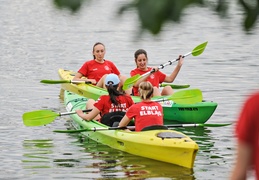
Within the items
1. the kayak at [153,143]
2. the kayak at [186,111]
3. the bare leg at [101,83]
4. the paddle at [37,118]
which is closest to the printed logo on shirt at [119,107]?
the kayak at [153,143]

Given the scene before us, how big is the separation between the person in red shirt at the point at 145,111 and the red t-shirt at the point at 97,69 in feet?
14.7

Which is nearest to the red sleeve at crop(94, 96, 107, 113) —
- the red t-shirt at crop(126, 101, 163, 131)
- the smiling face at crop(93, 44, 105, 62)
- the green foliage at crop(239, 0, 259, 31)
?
the red t-shirt at crop(126, 101, 163, 131)

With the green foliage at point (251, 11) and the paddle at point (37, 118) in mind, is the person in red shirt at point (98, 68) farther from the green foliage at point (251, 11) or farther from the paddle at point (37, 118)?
the green foliage at point (251, 11)

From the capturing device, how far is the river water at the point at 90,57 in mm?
2874

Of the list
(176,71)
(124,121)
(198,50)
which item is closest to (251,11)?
(124,121)

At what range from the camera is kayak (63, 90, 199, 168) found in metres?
10.6

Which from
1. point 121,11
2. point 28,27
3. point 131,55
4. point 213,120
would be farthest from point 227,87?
point 121,11

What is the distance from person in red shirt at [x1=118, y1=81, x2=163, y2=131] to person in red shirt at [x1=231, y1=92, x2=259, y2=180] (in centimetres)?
777

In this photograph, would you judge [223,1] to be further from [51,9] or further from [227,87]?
[227,87]

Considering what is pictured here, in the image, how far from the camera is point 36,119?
12969mm

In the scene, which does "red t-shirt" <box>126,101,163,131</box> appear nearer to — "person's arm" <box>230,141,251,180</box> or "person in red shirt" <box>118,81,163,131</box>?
"person in red shirt" <box>118,81,163,131</box>

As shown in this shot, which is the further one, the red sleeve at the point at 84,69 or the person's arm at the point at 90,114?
the red sleeve at the point at 84,69

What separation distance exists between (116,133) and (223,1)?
8.83 m

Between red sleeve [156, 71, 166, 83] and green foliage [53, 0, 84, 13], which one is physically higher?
green foliage [53, 0, 84, 13]
